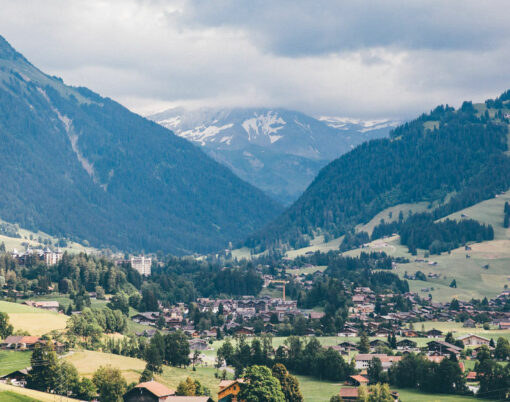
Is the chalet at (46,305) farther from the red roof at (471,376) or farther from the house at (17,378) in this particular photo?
the red roof at (471,376)

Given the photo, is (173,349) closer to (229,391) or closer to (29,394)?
(229,391)

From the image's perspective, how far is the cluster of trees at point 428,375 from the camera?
438 feet

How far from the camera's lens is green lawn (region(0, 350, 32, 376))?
127438mm

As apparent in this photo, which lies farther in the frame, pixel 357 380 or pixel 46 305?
pixel 46 305

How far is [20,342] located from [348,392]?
50.6 meters

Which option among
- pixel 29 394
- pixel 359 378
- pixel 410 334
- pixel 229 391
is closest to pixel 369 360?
pixel 359 378

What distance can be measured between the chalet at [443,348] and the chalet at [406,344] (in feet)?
15.5

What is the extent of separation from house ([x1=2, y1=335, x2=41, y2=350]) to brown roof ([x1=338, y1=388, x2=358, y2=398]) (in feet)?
151

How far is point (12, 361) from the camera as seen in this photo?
438 ft

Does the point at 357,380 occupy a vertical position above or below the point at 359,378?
below

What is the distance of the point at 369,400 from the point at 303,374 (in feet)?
110

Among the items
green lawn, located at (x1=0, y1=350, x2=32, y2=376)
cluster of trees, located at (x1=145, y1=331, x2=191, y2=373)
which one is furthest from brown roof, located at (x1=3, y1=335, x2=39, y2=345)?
cluster of trees, located at (x1=145, y1=331, x2=191, y2=373)

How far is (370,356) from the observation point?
518 ft

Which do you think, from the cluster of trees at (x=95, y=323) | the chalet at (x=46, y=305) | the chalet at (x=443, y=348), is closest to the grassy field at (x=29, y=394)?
the cluster of trees at (x=95, y=323)
